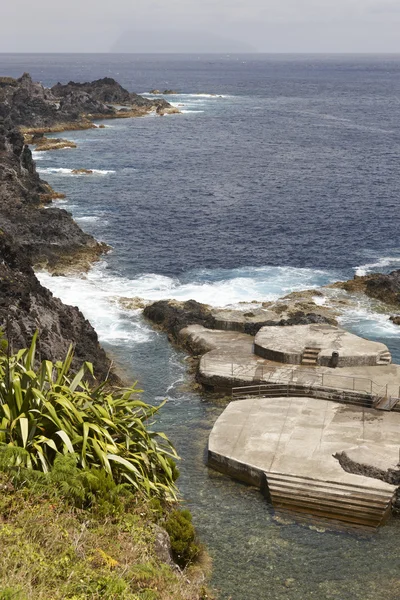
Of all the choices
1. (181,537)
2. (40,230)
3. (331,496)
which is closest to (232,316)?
(331,496)

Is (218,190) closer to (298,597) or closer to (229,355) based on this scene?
(229,355)

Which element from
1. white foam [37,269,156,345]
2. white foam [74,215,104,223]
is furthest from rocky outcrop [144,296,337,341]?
white foam [74,215,104,223]

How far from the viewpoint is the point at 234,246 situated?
74.0m

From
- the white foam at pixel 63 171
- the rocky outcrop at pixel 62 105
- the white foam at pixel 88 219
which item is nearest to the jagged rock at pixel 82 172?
the white foam at pixel 63 171

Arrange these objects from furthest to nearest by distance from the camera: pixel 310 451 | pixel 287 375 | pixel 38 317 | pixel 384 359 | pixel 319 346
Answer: pixel 319 346, pixel 384 359, pixel 287 375, pixel 38 317, pixel 310 451

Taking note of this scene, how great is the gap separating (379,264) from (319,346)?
24811 mm

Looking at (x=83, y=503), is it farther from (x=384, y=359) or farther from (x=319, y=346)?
(x=384, y=359)

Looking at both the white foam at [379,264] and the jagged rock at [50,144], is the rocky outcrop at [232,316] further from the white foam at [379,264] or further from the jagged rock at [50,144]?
the jagged rock at [50,144]

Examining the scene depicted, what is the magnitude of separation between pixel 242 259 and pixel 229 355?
24.9 meters

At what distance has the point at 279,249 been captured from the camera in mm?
73312

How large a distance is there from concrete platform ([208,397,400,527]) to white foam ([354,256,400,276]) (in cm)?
2786

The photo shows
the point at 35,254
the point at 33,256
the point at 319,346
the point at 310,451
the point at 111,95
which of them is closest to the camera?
the point at 310,451

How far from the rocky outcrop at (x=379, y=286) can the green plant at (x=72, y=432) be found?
115 feet

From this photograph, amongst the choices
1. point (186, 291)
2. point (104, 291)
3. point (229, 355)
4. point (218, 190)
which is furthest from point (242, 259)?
point (218, 190)
